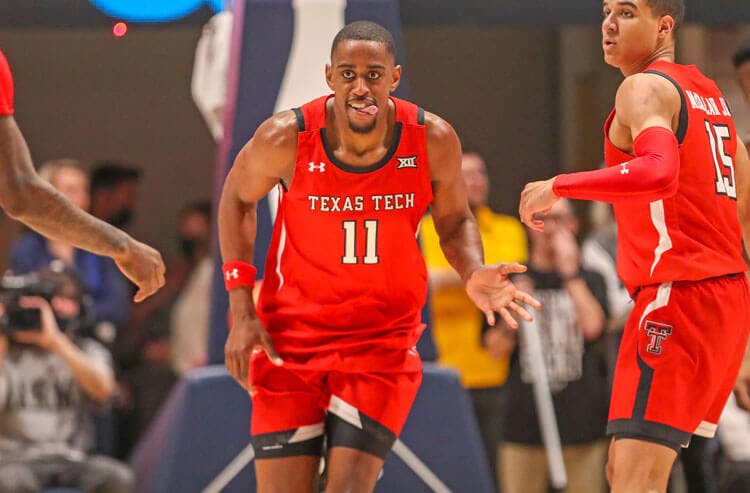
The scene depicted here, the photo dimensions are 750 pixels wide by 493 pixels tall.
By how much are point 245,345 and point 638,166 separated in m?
1.40

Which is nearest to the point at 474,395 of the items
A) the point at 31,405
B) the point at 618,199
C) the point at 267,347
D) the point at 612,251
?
the point at 612,251

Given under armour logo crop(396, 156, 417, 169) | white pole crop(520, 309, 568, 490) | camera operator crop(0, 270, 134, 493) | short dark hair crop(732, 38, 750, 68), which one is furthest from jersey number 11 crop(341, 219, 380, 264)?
white pole crop(520, 309, 568, 490)

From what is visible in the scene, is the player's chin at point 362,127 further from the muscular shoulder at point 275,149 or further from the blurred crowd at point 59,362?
the blurred crowd at point 59,362

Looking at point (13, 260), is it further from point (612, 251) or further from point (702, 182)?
point (702, 182)

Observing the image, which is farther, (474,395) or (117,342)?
(117,342)

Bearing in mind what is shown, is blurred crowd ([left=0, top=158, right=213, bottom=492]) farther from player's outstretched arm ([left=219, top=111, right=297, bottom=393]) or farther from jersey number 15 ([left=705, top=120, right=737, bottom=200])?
jersey number 15 ([left=705, top=120, right=737, bottom=200])

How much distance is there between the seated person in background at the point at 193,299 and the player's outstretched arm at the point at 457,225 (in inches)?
136

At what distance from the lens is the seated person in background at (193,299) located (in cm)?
782

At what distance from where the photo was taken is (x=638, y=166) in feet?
11.8

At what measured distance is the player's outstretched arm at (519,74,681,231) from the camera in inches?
142

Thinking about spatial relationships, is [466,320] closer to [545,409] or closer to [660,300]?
[545,409]

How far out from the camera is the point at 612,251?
636 centimetres

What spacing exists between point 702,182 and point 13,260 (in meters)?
3.83

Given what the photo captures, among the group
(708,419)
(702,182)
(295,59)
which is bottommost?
(708,419)
